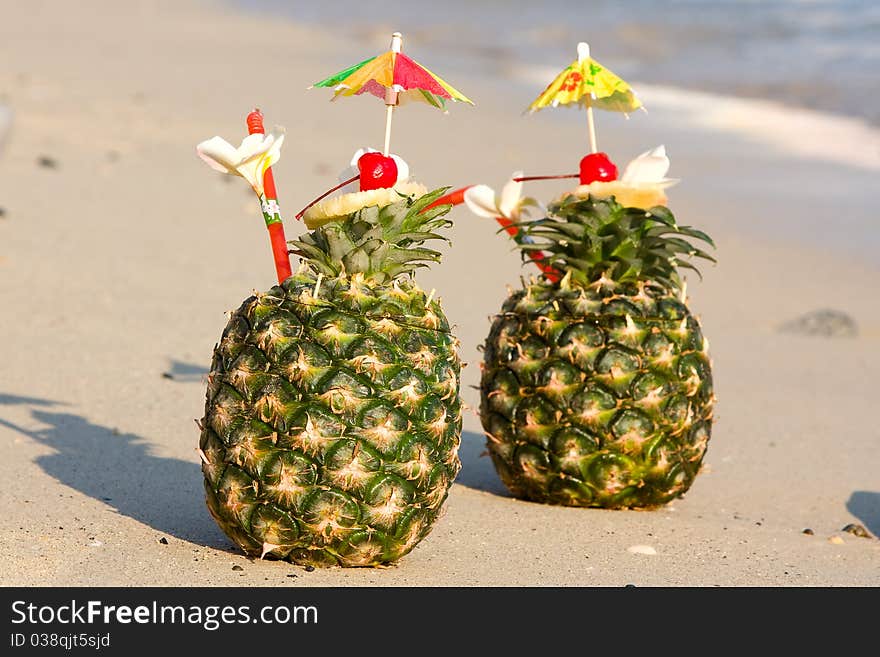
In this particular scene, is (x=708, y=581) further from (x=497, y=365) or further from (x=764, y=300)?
(x=764, y=300)

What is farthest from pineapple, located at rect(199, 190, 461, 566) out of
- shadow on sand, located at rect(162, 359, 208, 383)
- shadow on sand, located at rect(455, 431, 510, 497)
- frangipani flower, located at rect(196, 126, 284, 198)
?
shadow on sand, located at rect(162, 359, 208, 383)

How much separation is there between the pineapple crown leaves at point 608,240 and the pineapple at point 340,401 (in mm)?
955

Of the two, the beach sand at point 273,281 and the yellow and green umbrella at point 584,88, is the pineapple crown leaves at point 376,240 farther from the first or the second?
the yellow and green umbrella at point 584,88

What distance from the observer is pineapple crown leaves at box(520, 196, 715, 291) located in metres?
5.26

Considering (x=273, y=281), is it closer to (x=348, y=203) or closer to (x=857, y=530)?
(x=857, y=530)

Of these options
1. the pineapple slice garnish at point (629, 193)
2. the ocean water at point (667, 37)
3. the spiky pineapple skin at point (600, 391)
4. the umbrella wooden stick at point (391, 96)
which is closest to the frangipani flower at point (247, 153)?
the umbrella wooden stick at point (391, 96)

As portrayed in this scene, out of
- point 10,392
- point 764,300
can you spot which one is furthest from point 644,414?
point 764,300

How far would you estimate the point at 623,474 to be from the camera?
18.0 feet

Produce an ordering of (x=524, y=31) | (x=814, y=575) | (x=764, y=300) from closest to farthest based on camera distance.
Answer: (x=814, y=575) < (x=764, y=300) < (x=524, y=31)

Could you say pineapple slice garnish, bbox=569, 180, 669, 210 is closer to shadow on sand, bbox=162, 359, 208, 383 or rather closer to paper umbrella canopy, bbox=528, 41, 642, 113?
paper umbrella canopy, bbox=528, 41, 642, 113

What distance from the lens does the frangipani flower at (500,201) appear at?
204 inches

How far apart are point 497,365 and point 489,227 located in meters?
6.18

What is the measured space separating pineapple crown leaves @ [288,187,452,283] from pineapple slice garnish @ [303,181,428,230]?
2 cm

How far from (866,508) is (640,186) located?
2.05 metres
